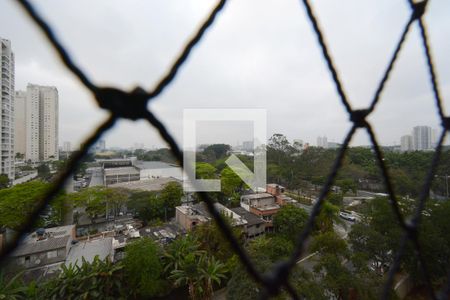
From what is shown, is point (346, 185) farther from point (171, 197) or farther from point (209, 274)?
point (209, 274)

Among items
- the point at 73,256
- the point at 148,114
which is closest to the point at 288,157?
the point at 73,256

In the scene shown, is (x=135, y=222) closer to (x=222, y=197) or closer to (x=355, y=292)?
(x=222, y=197)

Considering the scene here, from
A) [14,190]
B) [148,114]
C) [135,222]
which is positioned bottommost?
[135,222]

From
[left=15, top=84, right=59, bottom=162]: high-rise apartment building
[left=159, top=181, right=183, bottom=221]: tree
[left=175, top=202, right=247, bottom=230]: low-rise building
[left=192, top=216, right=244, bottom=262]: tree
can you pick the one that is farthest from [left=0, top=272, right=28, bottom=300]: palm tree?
[left=15, top=84, right=59, bottom=162]: high-rise apartment building

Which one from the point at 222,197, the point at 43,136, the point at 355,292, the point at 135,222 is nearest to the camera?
the point at 355,292

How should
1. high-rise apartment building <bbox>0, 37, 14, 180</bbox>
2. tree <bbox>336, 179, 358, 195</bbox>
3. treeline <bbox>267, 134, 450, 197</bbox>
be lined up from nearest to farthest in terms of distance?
high-rise apartment building <bbox>0, 37, 14, 180</bbox> → tree <bbox>336, 179, 358, 195</bbox> → treeline <bbox>267, 134, 450, 197</bbox>

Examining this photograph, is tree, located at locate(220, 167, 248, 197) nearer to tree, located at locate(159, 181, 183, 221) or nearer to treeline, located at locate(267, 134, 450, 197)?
tree, located at locate(159, 181, 183, 221)
